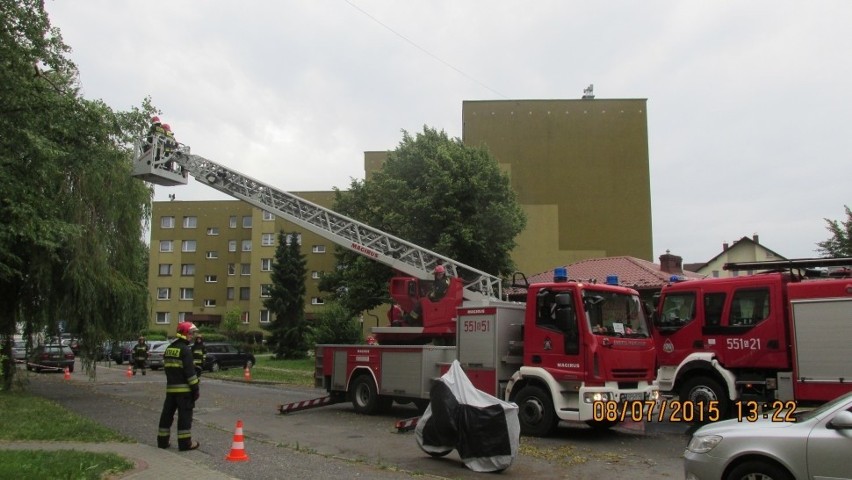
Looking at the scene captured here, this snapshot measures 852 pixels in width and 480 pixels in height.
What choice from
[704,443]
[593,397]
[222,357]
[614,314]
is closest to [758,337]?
[614,314]

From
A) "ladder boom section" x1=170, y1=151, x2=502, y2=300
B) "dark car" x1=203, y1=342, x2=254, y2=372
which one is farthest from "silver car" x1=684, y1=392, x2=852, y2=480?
"dark car" x1=203, y1=342, x2=254, y2=372

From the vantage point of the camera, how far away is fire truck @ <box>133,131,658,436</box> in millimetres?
10516

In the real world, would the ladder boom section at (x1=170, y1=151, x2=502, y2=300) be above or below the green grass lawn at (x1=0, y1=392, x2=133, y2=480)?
above

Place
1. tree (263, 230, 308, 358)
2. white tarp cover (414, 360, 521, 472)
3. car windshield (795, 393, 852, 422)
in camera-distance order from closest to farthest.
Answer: car windshield (795, 393, 852, 422)
white tarp cover (414, 360, 521, 472)
tree (263, 230, 308, 358)

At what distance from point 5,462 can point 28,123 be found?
195 inches

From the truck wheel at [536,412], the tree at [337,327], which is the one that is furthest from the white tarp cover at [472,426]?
the tree at [337,327]

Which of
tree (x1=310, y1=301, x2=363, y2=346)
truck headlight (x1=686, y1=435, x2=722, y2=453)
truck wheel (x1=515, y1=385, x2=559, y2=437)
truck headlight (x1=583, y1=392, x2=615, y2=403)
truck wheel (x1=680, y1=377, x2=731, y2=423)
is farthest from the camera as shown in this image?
tree (x1=310, y1=301, x2=363, y2=346)

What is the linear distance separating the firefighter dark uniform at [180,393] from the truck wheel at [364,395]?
17.2 ft

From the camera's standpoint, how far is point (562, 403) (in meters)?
10.5

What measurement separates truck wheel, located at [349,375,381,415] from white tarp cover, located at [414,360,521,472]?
5.49m

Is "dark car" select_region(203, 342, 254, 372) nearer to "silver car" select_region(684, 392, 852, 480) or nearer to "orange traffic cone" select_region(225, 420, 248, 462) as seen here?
"orange traffic cone" select_region(225, 420, 248, 462)

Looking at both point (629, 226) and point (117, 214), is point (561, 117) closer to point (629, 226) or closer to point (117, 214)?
point (629, 226)

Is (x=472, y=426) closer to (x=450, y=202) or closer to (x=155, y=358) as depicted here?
(x=450, y=202)

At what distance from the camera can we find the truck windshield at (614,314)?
35.1 ft
